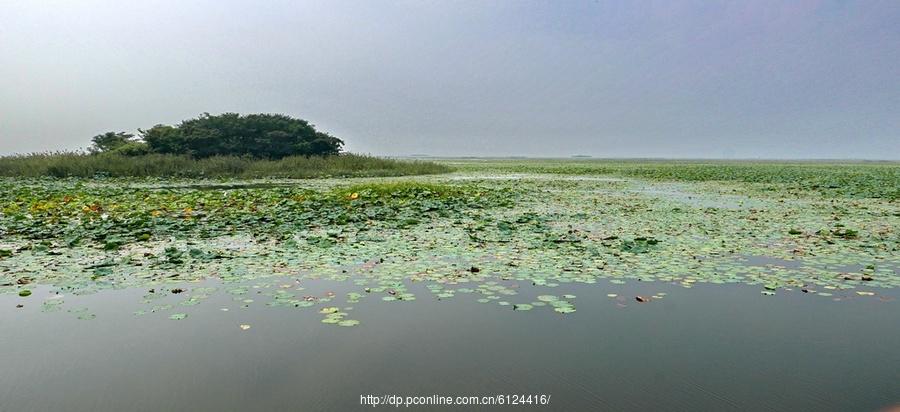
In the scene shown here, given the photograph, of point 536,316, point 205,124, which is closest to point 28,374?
point 536,316

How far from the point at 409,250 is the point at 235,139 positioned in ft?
114

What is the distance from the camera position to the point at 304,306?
523 cm

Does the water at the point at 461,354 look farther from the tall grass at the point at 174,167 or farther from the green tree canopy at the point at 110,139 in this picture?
the green tree canopy at the point at 110,139

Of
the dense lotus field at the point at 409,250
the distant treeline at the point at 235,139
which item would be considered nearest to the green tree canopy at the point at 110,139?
the distant treeline at the point at 235,139

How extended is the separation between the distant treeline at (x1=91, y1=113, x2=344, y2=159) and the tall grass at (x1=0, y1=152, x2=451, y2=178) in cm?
208

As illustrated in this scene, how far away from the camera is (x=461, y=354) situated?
406cm

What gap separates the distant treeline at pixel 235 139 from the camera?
120 feet

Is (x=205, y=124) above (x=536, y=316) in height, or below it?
above

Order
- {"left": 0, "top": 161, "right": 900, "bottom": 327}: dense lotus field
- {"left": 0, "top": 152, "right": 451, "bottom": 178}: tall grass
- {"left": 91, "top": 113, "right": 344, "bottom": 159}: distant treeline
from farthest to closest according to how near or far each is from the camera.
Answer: {"left": 91, "top": 113, "right": 344, "bottom": 159}: distant treeline → {"left": 0, "top": 152, "right": 451, "bottom": 178}: tall grass → {"left": 0, "top": 161, "right": 900, "bottom": 327}: dense lotus field

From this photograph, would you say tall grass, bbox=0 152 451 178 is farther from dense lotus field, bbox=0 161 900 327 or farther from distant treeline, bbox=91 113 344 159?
dense lotus field, bbox=0 161 900 327

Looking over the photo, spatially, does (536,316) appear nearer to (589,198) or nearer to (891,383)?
(891,383)

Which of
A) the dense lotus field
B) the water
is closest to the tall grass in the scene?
the dense lotus field

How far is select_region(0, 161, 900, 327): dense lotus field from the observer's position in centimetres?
583

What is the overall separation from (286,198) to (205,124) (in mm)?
28216
